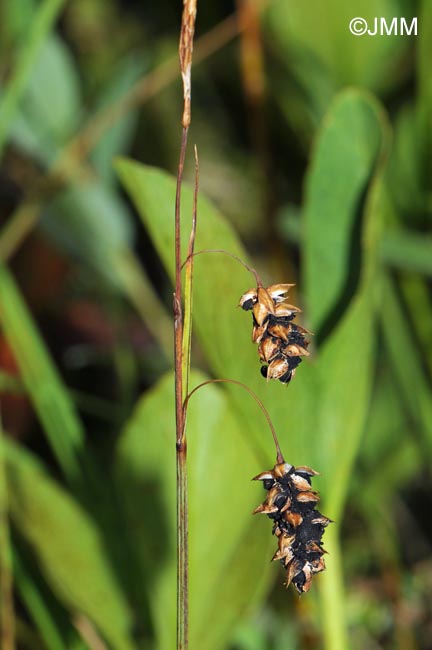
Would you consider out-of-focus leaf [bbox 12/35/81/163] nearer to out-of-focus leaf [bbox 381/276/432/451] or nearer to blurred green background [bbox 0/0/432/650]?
blurred green background [bbox 0/0/432/650]

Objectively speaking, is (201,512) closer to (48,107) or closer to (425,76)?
(425,76)

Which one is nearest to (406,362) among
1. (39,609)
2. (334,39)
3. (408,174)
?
(408,174)

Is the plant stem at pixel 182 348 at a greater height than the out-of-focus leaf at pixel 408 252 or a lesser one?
lesser

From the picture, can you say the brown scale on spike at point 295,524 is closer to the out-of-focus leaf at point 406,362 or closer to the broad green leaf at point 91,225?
the out-of-focus leaf at point 406,362

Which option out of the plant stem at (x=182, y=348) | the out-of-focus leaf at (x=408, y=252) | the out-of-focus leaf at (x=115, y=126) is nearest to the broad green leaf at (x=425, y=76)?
the out-of-focus leaf at (x=408, y=252)

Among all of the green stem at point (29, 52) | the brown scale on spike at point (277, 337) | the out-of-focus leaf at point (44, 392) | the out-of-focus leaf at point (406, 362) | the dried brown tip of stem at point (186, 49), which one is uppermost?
the green stem at point (29, 52)

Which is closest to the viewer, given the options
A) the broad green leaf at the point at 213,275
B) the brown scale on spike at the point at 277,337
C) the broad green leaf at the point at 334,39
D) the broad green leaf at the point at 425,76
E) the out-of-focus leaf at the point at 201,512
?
the brown scale on spike at the point at 277,337

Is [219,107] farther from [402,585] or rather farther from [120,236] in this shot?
[402,585]
